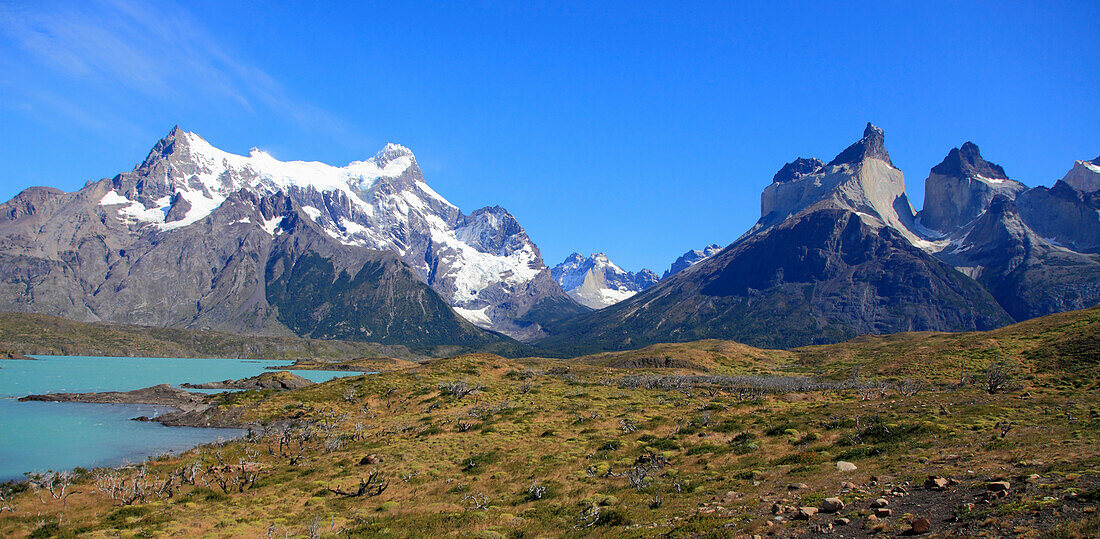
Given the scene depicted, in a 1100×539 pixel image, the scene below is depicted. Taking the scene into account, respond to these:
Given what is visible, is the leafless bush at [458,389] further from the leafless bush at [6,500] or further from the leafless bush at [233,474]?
the leafless bush at [6,500]

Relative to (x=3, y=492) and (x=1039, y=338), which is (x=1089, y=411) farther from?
(x=3, y=492)

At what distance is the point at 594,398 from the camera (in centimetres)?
8331

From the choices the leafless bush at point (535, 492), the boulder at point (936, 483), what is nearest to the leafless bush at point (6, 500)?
the leafless bush at point (535, 492)

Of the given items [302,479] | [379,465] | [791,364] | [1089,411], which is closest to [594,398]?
[379,465]

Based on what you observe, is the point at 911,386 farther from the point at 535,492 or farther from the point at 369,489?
the point at 369,489

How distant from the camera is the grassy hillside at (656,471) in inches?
896

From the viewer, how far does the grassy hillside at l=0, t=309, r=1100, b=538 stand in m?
22.8

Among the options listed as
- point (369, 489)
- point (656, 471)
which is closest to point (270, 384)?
point (369, 489)

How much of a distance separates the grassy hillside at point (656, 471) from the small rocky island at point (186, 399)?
2568 centimetres

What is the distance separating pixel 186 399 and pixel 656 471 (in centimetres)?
12027

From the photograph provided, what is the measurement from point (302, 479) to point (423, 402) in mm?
40083

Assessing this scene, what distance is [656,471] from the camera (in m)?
37.7

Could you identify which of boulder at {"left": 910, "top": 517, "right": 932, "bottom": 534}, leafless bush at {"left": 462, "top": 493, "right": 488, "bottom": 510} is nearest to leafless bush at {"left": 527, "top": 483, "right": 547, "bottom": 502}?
leafless bush at {"left": 462, "top": 493, "right": 488, "bottom": 510}

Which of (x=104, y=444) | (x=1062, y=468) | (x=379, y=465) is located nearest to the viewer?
(x=1062, y=468)
